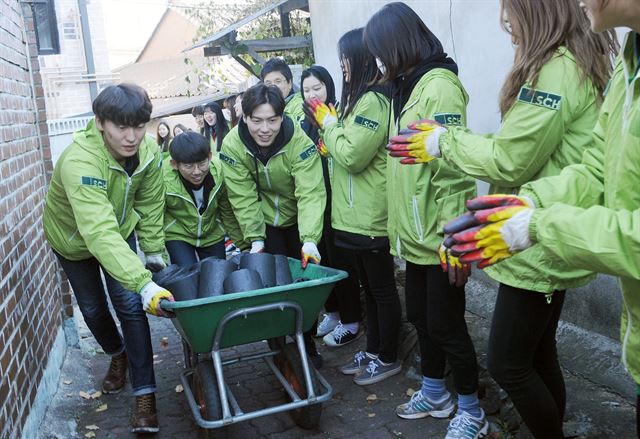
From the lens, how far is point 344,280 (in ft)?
15.1

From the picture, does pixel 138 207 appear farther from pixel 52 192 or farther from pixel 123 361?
pixel 123 361

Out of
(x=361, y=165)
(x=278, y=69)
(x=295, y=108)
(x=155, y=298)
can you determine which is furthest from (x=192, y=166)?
(x=278, y=69)

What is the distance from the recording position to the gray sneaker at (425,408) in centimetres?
353

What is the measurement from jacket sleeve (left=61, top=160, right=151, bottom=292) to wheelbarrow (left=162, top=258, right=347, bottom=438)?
0.97 feet

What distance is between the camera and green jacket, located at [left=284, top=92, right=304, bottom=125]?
526cm

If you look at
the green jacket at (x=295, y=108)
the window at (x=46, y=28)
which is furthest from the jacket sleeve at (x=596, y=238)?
the window at (x=46, y=28)

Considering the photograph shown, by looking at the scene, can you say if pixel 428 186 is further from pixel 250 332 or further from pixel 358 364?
pixel 358 364

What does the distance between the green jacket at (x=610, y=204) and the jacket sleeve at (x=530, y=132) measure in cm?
39

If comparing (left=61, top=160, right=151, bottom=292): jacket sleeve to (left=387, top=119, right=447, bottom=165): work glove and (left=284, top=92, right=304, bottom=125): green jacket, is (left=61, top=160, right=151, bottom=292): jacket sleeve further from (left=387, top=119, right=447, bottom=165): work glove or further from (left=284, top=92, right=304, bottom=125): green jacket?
(left=284, top=92, right=304, bottom=125): green jacket

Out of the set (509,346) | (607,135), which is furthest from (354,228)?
(607,135)

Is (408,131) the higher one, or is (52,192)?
(408,131)

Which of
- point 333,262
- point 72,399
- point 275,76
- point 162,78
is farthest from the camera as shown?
point 162,78

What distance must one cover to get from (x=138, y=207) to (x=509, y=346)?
242 centimetres

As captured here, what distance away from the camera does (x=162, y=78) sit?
27609mm
